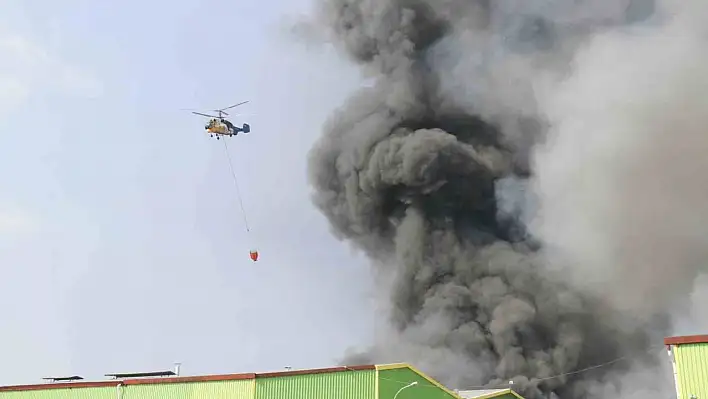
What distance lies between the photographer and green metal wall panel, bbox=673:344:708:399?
17922mm

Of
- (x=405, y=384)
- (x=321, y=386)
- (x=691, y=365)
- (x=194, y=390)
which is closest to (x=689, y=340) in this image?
(x=691, y=365)

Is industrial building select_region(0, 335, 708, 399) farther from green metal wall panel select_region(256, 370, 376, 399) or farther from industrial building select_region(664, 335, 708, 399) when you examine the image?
industrial building select_region(664, 335, 708, 399)

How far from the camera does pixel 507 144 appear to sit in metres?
45.1

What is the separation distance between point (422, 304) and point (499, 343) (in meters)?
4.84

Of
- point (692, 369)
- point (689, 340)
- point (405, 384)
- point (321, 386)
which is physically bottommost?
point (692, 369)

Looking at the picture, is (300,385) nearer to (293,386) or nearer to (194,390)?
(293,386)

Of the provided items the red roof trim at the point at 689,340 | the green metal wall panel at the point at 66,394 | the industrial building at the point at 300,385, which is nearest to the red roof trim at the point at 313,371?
the industrial building at the point at 300,385

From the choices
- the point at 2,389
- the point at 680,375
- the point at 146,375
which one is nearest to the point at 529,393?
the point at 146,375

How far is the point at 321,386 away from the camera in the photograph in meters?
25.4

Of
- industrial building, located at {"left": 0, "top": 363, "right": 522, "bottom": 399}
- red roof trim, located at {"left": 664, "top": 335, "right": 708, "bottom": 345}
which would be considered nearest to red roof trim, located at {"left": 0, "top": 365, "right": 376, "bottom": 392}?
industrial building, located at {"left": 0, "top": 363, "right": 522, "bottom": 399}

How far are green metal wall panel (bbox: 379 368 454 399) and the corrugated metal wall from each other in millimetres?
4297

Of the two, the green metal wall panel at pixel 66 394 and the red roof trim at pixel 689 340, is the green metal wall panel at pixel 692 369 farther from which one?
the green metal wall panel at pixel 66 394

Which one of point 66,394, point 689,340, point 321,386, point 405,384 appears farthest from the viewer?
point 66,394

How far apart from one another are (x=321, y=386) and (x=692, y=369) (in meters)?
11.7
